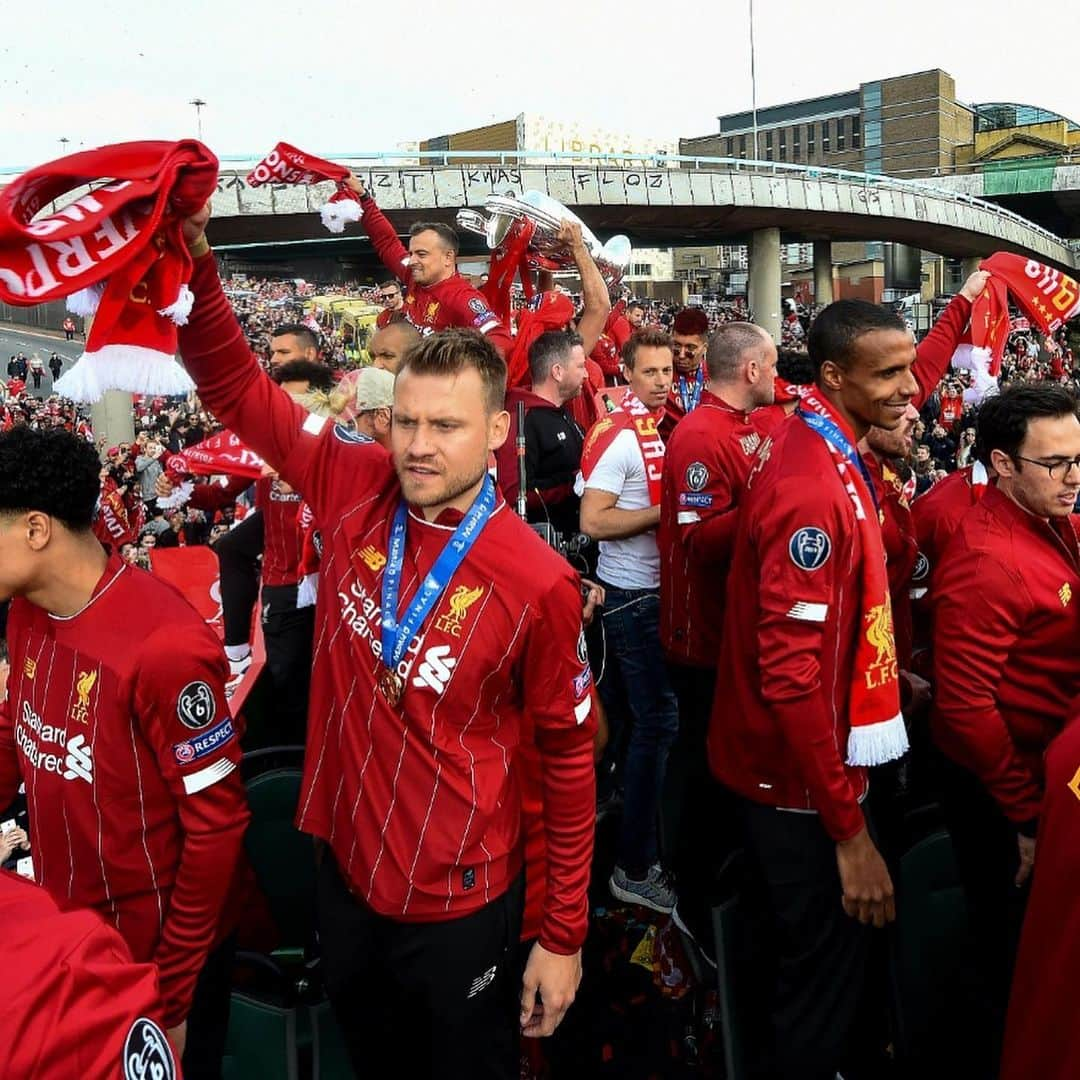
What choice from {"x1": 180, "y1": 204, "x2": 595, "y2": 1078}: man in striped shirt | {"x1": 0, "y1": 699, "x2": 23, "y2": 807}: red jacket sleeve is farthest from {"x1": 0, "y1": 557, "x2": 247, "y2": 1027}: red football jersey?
{"x1": 180, "y1": 204, "x2": 595, "y2": 1078}: man in striped shirt

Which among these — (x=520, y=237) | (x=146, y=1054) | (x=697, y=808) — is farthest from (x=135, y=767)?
(x=520, y=237)

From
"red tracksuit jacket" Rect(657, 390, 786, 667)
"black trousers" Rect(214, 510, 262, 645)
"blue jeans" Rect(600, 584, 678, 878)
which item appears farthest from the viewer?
"black trousers" Rect(214, 510, 262, 645)

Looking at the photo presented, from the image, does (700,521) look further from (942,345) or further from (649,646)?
(942,345)

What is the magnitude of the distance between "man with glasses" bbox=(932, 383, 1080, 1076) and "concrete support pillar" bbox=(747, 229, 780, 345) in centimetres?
3174

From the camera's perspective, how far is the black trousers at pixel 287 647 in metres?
4.77

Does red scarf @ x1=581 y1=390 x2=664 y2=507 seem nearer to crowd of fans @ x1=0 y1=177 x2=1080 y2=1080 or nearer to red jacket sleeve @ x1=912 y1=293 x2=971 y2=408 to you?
crowd of fans @ x1=0 y1=177 x2=1080 y2=1080

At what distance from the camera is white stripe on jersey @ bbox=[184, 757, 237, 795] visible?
2.19 metres

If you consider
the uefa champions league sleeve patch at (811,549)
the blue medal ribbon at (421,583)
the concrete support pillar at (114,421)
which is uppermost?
the blue medal ribbon at (421,583)

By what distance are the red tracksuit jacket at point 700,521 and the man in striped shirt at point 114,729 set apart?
200 cm

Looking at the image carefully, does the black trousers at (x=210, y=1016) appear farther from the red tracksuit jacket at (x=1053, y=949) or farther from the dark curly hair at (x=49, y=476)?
the red tracksuit jacket at (x=1053, y=949)

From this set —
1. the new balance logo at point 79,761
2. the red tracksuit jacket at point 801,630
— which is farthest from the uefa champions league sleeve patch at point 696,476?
the new balance logo at point 79,761

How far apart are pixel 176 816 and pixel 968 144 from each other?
282 feet

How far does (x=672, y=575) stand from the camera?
3.84 metres

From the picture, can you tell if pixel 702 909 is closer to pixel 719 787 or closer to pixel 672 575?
pixel 719 787
